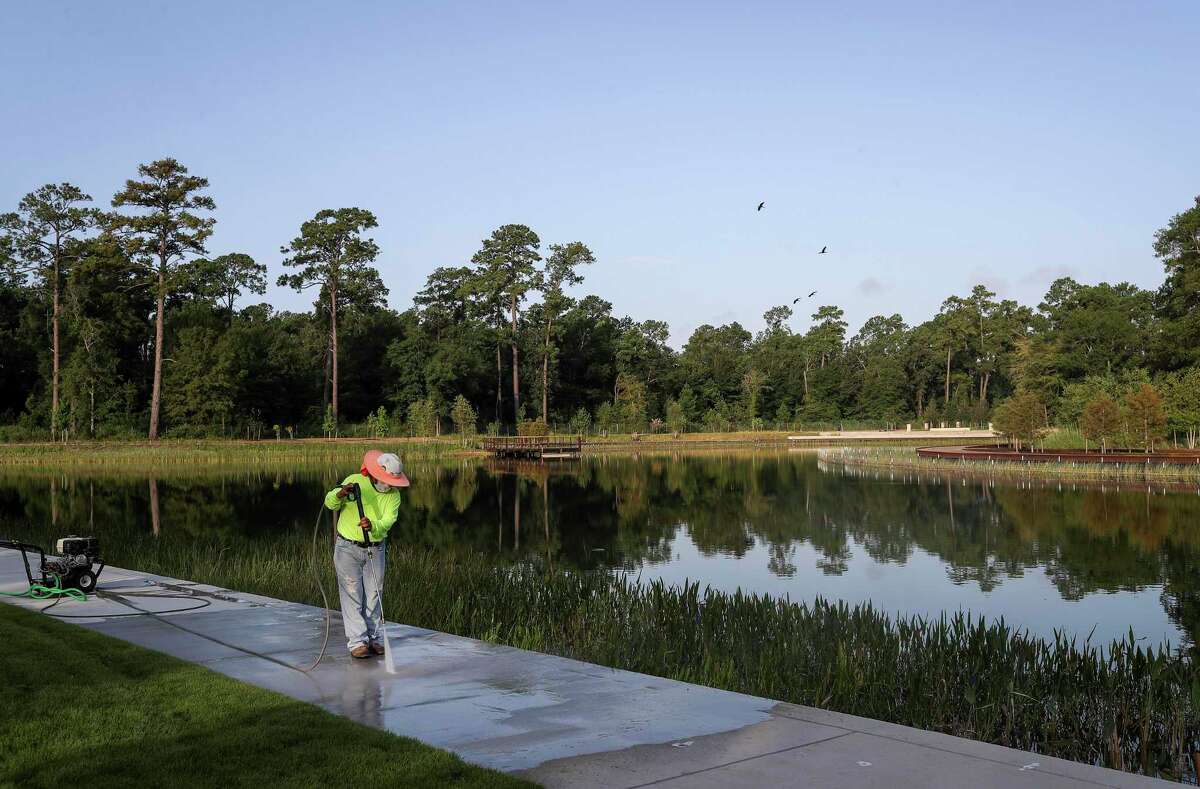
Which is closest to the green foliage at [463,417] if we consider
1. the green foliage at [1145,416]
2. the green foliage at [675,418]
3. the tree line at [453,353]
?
the tree line at [453,353]

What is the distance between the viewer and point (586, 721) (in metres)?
6.39

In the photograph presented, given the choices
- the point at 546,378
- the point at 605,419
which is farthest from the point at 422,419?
the point at 605,419

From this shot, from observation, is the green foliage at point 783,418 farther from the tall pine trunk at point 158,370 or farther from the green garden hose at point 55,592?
the green garden hose at point 55,592

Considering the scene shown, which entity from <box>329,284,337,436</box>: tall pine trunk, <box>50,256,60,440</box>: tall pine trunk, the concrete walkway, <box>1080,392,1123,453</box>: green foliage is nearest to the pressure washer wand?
the concrete walkway

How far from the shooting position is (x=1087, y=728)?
8.04m

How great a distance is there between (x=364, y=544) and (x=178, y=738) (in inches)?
102

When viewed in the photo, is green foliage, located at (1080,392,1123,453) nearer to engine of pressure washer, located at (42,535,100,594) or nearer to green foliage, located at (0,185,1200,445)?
green foliage, located at (0,185,1200,445)

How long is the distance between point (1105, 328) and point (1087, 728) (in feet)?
230

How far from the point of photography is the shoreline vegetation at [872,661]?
26.0 ft

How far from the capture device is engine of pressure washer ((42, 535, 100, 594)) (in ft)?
37.4

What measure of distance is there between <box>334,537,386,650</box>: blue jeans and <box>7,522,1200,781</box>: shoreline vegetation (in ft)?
6.24

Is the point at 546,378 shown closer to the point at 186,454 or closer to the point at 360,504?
the point at 186,454

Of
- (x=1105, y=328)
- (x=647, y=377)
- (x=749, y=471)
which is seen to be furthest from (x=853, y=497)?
(x=647, y=377)

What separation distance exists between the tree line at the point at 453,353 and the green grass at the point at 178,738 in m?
51.0
